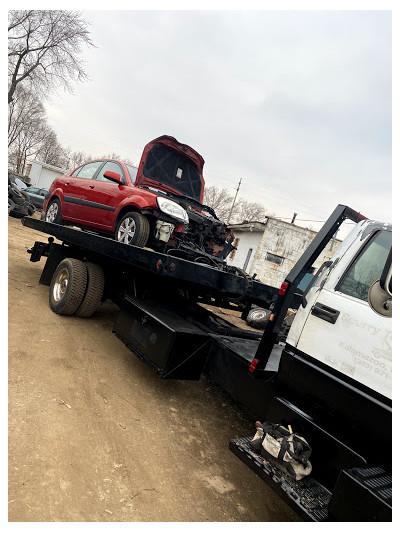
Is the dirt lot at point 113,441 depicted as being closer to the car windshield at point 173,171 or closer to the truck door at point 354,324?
the truck door at point 354,324

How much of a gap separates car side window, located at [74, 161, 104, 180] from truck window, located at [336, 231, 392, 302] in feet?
18.0

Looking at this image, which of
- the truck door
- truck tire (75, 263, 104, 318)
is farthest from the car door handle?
truck tire (75, 263, 104, 318)

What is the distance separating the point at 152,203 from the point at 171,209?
0.93 feet

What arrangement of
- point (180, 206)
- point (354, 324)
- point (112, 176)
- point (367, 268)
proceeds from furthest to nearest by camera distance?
point (112, 176), point (180, 206), point (367, 268), point (354, 324)

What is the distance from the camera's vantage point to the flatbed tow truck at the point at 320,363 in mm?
1925

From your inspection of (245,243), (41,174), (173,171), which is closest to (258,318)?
(173,171)

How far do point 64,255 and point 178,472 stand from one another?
13.7 ft

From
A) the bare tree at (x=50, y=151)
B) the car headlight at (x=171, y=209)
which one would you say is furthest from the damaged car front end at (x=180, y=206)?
the bare tree at (x=50, y=151)

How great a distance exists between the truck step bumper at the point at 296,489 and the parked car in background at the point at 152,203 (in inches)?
103

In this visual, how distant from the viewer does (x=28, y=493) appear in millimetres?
2002

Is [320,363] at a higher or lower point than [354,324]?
lower

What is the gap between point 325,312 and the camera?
2.29 m

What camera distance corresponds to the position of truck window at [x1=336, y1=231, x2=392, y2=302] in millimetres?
2158

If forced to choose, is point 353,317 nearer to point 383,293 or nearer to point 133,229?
point 383,293
